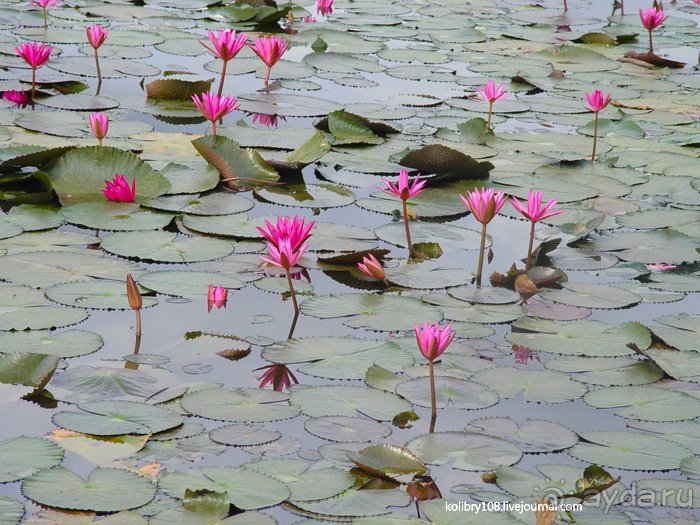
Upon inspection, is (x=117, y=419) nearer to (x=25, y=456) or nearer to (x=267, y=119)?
(x=25, y=456)

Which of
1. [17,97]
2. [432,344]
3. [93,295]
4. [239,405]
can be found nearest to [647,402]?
[432,344]

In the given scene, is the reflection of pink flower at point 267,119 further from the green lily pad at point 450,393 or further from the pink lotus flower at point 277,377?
the green lily pad at point 450,393

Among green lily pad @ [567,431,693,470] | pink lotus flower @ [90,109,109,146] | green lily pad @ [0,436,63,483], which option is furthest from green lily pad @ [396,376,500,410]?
pink lotus flower @ [90,109,109,146]

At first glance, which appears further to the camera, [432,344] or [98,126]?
[98,126]

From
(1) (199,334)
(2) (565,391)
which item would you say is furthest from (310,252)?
(2) (565,391)

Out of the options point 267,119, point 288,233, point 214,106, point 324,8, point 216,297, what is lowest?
point 216,297

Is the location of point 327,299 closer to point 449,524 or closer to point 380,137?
point 449,524

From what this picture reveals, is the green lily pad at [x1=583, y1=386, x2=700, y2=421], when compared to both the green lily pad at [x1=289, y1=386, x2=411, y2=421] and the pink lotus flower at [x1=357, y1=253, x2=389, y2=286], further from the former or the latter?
the pink lotus flower at [x1=357, y1=253, x2=389, y2=286]

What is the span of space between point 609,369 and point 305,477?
101 cm

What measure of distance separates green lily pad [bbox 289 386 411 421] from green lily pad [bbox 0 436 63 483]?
0.57 metres

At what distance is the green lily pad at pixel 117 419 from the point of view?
67.6 inches

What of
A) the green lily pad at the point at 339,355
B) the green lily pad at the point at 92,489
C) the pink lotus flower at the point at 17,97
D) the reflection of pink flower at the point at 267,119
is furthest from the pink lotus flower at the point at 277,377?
the pink lotus flower at the point at 17,97

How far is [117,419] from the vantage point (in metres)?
1.75

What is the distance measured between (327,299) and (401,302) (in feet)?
0.80
